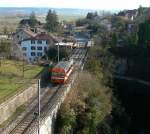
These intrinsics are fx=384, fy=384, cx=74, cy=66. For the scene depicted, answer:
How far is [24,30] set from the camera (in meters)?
73.6

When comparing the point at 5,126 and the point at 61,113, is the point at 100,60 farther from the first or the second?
the point at 5,126

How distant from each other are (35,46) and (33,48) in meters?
0.52

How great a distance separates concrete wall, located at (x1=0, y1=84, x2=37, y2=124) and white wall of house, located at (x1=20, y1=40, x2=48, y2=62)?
103ft

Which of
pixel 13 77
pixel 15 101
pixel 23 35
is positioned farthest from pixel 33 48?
pixel 15 101

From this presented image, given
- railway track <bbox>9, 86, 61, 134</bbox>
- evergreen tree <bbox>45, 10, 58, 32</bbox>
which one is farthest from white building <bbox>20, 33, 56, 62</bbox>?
railway track <bbox>9, 86, 61, 134</bbox>

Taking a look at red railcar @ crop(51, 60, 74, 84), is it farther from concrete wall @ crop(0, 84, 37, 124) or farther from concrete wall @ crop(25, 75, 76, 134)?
concrete wall @ crop(25, 75, 76, 134)

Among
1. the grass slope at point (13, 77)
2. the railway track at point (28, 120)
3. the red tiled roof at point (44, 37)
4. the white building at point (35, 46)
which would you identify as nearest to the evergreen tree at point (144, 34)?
the red tiled roof at point (44, 37)

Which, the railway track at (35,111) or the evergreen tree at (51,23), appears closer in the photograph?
the railway track at (35,111)

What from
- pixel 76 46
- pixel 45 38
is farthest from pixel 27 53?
pixel 76 46

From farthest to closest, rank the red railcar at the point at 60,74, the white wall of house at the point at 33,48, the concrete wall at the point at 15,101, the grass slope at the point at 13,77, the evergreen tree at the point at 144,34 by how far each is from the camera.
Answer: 1. the white wall of house at the point at 33,48
2. the evergreen tree at the point at 144,34
3. the red railcar at the point at 60,74
4. the grass slope at the point at 13,77
5. the concrete wall at the point at 15,101

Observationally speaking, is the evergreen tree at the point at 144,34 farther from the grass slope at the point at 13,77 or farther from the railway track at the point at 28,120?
the railway track at the point at 28,120

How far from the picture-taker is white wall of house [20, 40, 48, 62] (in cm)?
6694

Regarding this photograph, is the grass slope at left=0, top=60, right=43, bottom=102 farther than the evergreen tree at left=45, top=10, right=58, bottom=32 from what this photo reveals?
No

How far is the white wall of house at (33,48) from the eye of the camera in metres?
66.9
